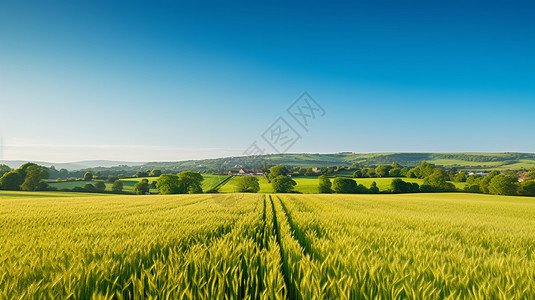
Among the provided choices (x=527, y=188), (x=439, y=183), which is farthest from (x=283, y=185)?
(x=527, y=188)

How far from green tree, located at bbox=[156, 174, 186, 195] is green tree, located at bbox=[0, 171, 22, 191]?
2963cm

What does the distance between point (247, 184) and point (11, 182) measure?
50994 mm

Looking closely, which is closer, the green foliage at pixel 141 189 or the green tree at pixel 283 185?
the green foliage at pixel 141 189

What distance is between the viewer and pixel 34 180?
1709 inches

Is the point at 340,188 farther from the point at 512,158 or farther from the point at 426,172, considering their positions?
the point at 512,158

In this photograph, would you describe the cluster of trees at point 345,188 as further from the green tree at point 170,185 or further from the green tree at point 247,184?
the green tree at point 170,185

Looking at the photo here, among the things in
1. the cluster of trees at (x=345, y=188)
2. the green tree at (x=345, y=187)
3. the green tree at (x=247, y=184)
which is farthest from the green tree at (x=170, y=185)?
the green tree at (x=345, y=187)

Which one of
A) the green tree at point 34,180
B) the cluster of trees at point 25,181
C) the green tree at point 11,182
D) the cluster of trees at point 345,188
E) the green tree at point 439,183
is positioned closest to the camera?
the green tree at point 34,180

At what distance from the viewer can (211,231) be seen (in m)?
4.27

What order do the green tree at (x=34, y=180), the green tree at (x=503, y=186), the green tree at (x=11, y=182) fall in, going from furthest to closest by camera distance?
1. the green tree at (x=503, y=186)
2. the green tree at (x=11, y=182)
3. the green tree at (x=34, y=180)

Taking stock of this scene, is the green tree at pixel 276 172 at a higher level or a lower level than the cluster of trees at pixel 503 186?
higher

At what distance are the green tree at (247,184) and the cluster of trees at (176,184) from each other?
30.8ft

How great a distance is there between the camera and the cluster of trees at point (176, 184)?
45469 mm

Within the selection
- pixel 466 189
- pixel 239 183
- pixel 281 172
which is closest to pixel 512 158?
pixel 466 189
